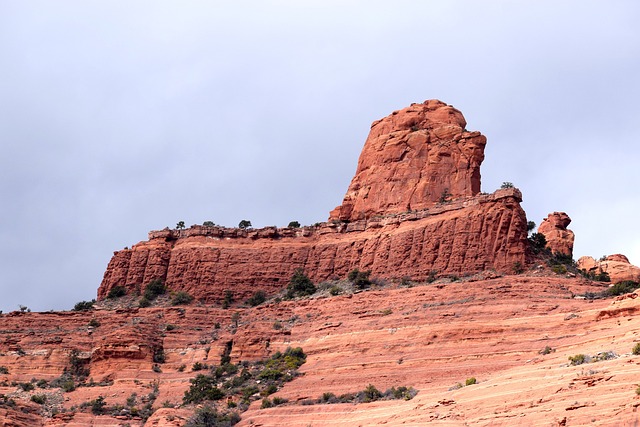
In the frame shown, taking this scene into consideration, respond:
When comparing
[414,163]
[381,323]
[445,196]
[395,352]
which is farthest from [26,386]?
[414,163]

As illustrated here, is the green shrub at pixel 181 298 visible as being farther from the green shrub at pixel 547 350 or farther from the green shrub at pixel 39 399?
the green shrub at pixel 547 350

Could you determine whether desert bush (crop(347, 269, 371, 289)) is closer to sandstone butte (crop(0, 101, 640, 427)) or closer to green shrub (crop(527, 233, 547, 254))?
sandstone butte (crop(0, 101, 640, 427))

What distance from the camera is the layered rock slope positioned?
69062mm

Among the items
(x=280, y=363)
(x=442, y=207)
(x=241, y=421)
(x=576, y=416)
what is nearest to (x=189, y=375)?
(x=280, y=363)

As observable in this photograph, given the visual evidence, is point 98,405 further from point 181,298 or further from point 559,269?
point 559,269

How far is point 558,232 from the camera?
91.8 meters

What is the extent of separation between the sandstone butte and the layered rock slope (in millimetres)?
132

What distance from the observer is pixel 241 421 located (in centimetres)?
5219

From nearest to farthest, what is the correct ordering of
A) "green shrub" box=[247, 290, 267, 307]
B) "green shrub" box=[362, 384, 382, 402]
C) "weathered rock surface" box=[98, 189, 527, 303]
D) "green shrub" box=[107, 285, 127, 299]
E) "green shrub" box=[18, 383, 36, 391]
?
"green shrub" box=[362, 384, 382, 402]
"green shrub" box=[18, 383, 36, 391]
"weathered rock surface" box=[98, 189, 527, 303]
"green shrub" box=[247, 290, 267, 307]
"green shrub" box=[107, 285, 127, 299]

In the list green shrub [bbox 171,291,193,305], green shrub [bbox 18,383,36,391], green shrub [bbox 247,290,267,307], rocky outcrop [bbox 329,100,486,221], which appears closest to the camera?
green shrub [bbox 18,383,36,391]

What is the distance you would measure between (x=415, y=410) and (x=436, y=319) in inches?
480

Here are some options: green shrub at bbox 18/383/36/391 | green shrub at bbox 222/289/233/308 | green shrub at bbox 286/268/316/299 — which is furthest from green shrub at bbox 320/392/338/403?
green shrub at bbox 222/289/233/308


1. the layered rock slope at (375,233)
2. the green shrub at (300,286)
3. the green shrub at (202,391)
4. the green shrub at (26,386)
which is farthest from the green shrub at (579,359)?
the green shrub at (26,386)

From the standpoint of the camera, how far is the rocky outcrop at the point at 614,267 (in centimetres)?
8075
